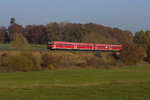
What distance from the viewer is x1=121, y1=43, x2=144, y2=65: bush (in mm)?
69000

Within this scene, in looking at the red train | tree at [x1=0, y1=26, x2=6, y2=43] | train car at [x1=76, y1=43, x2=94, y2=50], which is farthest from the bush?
tree at [x1=0, y1=26, x2=6, y2=43]

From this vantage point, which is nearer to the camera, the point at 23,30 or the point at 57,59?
the point at 57,59

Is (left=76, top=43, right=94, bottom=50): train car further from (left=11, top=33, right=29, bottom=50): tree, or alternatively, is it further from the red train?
→ (left=11, top=33, right=29, bottom=50): tree

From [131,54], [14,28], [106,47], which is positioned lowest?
[131,54]

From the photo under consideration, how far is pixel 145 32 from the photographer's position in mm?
123812

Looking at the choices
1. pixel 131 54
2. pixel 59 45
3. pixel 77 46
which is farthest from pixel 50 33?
pixel 59 45

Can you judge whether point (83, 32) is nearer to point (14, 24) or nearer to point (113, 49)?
point (14, 24)

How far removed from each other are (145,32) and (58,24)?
1784 inches

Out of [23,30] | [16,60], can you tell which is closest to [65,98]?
[16,60]

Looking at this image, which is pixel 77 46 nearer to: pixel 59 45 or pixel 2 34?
pixel 59 45

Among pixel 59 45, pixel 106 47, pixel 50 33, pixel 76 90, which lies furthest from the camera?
pixel 50 33

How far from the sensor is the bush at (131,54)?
69.0 m

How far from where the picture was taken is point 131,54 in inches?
2731

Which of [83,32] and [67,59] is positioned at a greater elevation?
[83,32]
